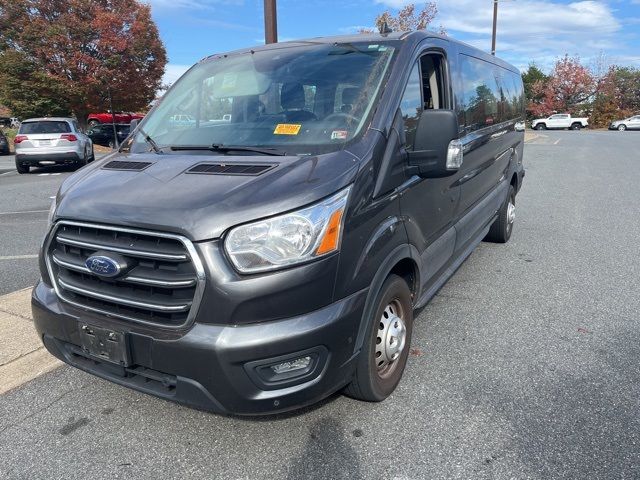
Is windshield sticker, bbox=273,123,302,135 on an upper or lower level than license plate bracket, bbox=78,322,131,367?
upper

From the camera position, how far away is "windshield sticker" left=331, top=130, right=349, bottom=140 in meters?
2.76

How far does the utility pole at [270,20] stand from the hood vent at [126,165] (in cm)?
556

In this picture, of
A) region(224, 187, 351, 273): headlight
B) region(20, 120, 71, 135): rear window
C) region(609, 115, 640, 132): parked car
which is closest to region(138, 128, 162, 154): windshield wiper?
region(224, 187, 351, 273): headlight

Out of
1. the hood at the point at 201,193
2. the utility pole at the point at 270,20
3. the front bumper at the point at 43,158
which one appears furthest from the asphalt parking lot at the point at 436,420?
the front bumper at the point at 43,158

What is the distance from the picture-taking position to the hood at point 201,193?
2.23m

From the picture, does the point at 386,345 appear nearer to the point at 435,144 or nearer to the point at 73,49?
the point at 435,144

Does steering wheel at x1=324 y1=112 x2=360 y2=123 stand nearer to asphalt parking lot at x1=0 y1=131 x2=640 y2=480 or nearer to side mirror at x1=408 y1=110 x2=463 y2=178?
side mirror at x1=408 y1=110 x2=463 y2=178

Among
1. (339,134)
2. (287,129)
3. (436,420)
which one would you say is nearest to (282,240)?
(339,134)

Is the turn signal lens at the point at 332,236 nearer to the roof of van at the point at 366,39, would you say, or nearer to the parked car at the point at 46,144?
the roof of van at the point at 366,39

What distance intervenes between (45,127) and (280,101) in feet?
49.7

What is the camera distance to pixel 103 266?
237 centimetres

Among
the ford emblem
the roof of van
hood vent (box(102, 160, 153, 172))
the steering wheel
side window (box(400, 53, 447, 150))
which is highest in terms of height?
the roof of van

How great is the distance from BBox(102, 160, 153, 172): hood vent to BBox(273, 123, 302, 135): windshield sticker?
749mm

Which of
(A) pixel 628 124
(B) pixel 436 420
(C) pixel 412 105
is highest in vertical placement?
(C) pixel 412 105
